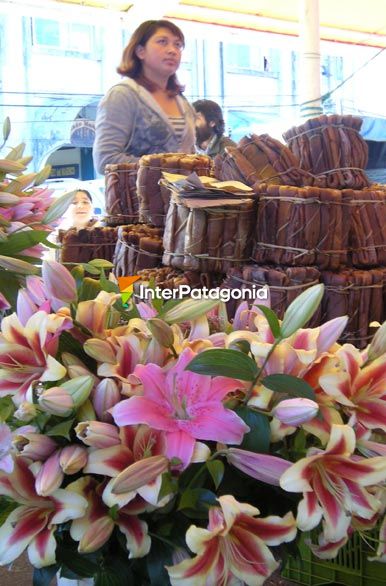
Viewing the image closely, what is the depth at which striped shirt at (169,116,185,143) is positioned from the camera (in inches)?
82.4

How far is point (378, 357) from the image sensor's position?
0.42 meters

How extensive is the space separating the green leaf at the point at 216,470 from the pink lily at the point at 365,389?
0.28 feet

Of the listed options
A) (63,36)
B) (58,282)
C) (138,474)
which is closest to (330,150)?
(58,282)

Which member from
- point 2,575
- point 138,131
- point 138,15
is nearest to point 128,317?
point 2,575

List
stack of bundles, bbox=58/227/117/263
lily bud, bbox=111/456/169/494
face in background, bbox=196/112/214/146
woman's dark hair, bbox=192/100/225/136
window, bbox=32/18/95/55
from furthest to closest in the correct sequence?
window, bbox=32/18/95/55 < woman's dark hair, bbox=192/100/225/136 < face in background, bbox=196/112/214/146 < stack of bundles, bbox=58/227/117/263 < lily bud, bbox=111/456/169/494

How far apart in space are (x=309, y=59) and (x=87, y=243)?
3238mm

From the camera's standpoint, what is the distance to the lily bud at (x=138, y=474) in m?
0.36

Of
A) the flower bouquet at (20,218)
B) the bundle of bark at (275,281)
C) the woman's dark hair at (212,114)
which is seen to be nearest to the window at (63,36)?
the woman's dark hair at (212,114)

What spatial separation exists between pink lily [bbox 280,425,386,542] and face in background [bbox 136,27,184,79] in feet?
6.40

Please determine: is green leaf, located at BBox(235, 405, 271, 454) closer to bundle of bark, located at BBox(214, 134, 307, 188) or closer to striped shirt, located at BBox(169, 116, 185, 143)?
bundle of bark, located at BBox(214, 134, 307, 188)

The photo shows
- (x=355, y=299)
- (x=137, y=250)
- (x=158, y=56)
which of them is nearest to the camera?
(x=355, y=299)

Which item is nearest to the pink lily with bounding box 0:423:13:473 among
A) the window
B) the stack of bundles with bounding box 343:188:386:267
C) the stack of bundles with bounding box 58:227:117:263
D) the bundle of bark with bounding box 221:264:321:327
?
the bundle of bark with bounding box 221:264:321:327

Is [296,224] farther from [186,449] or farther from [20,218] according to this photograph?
[186,449]

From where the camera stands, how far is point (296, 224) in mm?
1203
